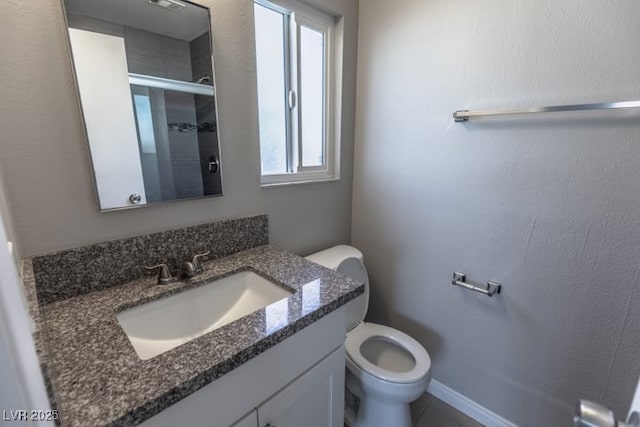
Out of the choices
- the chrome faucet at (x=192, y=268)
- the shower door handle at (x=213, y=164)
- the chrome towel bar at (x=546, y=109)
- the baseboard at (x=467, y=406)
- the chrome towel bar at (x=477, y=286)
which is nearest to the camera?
the chrome towel bar at (x=546, y=109)

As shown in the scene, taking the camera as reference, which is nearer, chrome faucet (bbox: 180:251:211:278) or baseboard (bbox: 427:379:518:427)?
chrome faucet (bbox: 180:251:211:278)

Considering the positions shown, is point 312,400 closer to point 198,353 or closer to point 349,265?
point 198,353

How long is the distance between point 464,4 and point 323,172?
0.97m

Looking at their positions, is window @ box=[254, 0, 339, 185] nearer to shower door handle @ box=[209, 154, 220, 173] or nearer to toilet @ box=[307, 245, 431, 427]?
shower door handle @ box=[209, 154, 220, 173]

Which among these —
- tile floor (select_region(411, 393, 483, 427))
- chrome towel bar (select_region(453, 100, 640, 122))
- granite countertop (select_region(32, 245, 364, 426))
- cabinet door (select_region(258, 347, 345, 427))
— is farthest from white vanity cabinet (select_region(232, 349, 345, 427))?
chrome towel bar (select_region(453, 100, 640, 122))

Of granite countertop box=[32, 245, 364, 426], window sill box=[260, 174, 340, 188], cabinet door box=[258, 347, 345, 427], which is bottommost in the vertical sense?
cabinet door box=[258, 347, 345, 427]

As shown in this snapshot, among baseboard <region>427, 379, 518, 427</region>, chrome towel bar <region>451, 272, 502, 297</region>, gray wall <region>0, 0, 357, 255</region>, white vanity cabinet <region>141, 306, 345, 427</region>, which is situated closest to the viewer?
white vanity cabinet <region>141, 306, 345, 427</region>

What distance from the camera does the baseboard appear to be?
4.50 feet

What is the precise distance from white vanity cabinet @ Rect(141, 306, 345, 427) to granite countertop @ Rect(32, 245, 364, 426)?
2.4 inches

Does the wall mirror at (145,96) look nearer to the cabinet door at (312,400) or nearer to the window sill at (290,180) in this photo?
the window sill at (290,180)

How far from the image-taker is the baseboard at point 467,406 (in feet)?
4.50

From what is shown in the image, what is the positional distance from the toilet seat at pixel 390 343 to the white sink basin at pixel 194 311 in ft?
1.87

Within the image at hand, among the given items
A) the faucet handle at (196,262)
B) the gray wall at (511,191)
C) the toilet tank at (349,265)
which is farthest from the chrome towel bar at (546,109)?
the faucet handle at (196,262)

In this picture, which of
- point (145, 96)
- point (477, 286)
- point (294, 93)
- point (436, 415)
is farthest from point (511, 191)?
point (145, 96)
